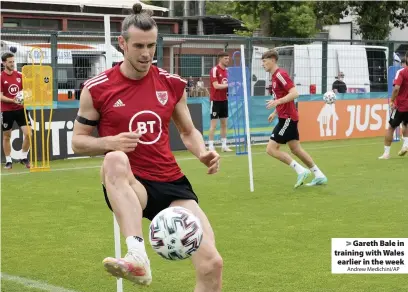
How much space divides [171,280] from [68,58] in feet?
40.8

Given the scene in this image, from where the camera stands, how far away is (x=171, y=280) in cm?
741

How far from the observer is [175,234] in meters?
5.20

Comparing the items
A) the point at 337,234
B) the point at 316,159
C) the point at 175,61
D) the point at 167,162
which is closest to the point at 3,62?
the point at 175,61

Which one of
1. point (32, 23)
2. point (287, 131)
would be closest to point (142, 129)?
point (287, 131)

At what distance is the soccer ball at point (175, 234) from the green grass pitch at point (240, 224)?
72.0 inches

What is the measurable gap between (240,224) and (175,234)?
16.3 ft

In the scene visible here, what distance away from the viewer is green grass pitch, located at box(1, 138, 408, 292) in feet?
24.1

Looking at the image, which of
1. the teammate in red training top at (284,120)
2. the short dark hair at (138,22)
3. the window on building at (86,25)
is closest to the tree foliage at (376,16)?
the window on building at (86,25)

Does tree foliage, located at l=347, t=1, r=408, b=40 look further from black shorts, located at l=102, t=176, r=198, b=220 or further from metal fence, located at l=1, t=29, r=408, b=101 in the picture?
black shorts, located at l=102, t=176, r=198, b=220

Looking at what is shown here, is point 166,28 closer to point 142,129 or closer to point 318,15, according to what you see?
point 318,15

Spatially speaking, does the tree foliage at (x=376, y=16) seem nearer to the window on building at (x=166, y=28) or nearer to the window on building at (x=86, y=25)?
the window on building at (x=166, y=28)

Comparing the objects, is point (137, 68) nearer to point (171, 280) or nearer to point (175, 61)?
point (171, 280)

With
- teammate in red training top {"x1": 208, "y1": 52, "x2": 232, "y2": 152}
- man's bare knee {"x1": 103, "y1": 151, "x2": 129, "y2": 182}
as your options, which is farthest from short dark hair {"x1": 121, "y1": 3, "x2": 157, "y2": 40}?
teammate in red training top {"x1": 208, "y1": 52, "x2": 232, "y2": 152}

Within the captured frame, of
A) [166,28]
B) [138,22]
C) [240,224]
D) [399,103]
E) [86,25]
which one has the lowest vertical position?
[240,224]
